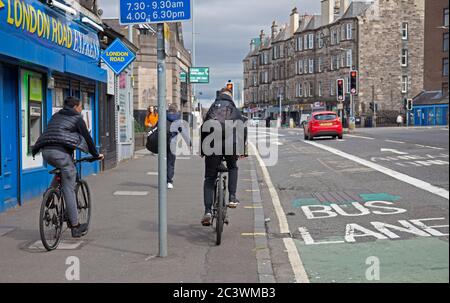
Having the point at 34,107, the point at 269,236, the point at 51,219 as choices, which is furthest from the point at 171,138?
the point at 51,219

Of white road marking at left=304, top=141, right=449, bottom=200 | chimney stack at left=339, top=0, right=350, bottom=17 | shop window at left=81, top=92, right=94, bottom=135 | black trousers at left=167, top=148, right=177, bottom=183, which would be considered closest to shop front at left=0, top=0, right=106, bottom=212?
shop window at left=81, top=92, right=94, bottom=135

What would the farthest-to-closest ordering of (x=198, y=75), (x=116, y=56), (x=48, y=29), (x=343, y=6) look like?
1. (x=343, y=6)
2. (x=198, y=75)
3. (x=116, y=56)
4. (x=48, y=29)

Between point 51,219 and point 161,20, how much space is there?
8.64 feet

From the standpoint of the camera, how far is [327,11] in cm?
7581

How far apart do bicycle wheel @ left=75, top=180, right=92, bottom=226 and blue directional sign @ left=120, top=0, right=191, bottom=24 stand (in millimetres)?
2419

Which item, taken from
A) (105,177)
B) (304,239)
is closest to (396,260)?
(304,239)

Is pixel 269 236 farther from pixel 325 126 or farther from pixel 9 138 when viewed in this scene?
pixel 325 126

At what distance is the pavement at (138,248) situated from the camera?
5832 mm

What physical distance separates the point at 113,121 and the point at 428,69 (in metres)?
58.2

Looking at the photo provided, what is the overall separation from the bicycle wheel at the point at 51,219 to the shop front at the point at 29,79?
2.64m

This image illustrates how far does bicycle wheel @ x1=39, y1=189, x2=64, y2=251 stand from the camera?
6738 millimetres

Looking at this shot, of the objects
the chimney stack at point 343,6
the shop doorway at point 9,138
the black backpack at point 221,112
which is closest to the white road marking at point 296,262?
the black backpack at point 221,112

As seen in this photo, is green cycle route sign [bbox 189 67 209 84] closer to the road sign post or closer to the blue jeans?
the blue jeans

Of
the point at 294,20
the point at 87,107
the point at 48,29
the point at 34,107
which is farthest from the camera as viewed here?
the point at 294,20
